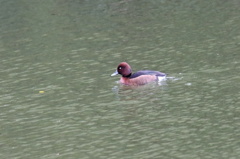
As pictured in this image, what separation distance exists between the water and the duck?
405mm

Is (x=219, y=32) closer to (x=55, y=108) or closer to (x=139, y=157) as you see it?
(x=55, y=108)

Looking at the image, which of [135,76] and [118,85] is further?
[118,85]

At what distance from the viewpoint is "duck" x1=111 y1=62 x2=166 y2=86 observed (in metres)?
27.9

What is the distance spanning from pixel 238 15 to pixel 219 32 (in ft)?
14.7

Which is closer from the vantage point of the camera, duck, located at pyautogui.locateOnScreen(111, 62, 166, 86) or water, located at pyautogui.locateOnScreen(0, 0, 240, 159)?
water, located at pyautogui.locateOnScreen(0, 0, 240, 159)

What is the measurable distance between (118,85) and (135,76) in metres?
0.89

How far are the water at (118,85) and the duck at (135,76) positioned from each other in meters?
0.41

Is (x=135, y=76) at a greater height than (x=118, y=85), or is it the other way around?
(x=135, y=76)

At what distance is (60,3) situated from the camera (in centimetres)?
4962

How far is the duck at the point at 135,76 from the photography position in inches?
1097

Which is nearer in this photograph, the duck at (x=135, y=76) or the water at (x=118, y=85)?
the water at (x=118, y=85)

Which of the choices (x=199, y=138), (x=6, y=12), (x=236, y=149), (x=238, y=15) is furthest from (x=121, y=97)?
(x=6, y=12)

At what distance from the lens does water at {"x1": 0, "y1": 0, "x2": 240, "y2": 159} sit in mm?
20578

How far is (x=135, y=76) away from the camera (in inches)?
1119
